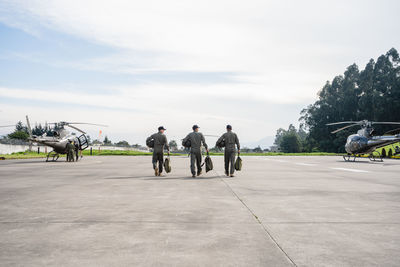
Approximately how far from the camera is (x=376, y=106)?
7050 centimetres

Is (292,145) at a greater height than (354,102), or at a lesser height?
lesser

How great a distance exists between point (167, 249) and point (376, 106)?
7644 cm

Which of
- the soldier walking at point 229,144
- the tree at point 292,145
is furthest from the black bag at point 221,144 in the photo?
the tree at point 292,145

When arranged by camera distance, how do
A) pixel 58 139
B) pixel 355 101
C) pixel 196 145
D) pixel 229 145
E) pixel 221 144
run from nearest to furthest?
pixel 196 145 → pixel 229 145 → pixel 221 144 → pixel 58 139 → pixel 355 101

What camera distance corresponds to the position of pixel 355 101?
83.3 metres

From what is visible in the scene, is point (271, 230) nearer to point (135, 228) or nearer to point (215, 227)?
point (215, 227)

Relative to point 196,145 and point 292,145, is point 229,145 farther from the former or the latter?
point 292,145

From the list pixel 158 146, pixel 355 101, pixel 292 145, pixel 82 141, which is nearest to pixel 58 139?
pixel 82 141

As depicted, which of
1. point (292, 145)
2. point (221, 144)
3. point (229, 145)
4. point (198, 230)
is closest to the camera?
point (198, 230)

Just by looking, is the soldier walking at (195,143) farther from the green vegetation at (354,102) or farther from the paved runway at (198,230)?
the green vegetation at (354,102)

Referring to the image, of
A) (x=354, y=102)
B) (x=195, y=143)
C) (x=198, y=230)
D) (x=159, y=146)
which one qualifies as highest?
(x=354, y=102)

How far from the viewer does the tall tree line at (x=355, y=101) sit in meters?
69.9

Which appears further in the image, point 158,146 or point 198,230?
point 158,146

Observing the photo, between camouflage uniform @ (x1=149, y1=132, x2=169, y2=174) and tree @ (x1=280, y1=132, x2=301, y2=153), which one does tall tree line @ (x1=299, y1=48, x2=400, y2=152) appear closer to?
tree @ (x1=280, y1=132, x2=301, y2=153)
